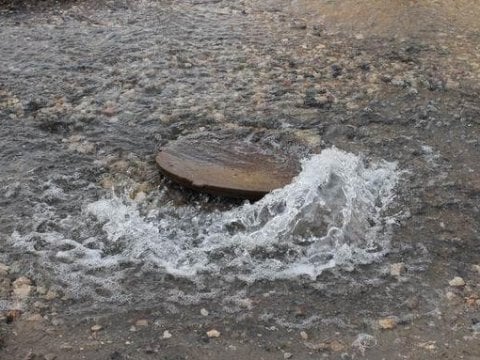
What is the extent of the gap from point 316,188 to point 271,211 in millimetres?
362

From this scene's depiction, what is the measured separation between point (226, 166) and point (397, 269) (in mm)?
1371

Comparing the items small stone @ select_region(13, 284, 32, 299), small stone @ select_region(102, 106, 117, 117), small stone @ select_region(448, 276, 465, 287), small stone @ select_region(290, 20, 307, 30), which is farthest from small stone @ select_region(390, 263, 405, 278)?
small stone @ select_region(290, 20, 307, 30)

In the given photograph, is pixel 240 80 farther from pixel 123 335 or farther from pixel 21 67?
pixel 123 335

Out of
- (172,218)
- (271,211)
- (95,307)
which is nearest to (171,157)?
(172,218)

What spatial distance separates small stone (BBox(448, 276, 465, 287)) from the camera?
3697 mm

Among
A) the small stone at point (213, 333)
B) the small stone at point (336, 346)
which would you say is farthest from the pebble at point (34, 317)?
the small stone at point (336, 346)

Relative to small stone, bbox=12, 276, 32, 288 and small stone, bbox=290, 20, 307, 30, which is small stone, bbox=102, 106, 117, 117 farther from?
small stone, bbox=290, 20, 307, 30

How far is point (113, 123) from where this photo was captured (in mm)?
5043

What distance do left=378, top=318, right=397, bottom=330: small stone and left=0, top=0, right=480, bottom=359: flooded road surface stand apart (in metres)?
0.02

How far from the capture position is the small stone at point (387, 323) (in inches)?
135

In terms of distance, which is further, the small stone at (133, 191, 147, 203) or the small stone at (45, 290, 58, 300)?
the small stone at (133, 191, 147, 203)

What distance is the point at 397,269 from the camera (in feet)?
12.5

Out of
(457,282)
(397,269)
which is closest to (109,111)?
(397,269)

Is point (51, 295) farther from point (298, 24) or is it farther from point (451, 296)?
point (298, 24)
